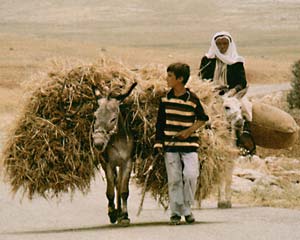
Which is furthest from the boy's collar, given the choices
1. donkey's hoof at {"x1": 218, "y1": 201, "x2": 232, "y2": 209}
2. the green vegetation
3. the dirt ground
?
the green vegetation

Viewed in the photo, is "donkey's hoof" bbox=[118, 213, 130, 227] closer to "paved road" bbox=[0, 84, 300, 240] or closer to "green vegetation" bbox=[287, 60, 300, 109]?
"paved road" bbox=[0, 84, 300, 240]

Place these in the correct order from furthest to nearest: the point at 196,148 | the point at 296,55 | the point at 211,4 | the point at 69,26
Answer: the point at 211,4 → the point at 69,26 → the point at 296,55 → the point at 196,148

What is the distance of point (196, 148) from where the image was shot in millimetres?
12898

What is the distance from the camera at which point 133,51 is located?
291 ft

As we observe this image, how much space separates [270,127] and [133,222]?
352 cm

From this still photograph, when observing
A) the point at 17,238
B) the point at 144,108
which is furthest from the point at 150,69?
the point at 17,238

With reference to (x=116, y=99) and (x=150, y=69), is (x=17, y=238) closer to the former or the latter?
(x=116, y=99)

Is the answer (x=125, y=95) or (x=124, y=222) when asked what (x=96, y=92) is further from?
(x=124, y=222)

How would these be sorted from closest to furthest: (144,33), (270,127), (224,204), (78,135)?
(78,135) → (224,204) → (270,127) → (144,33)

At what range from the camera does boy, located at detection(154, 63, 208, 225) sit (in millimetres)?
12703

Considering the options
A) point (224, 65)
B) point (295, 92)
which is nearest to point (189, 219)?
point (224, 65)

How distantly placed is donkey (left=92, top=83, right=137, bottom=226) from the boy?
47cm

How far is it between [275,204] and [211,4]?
602 feet

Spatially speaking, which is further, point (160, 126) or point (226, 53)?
point (226, 53)
